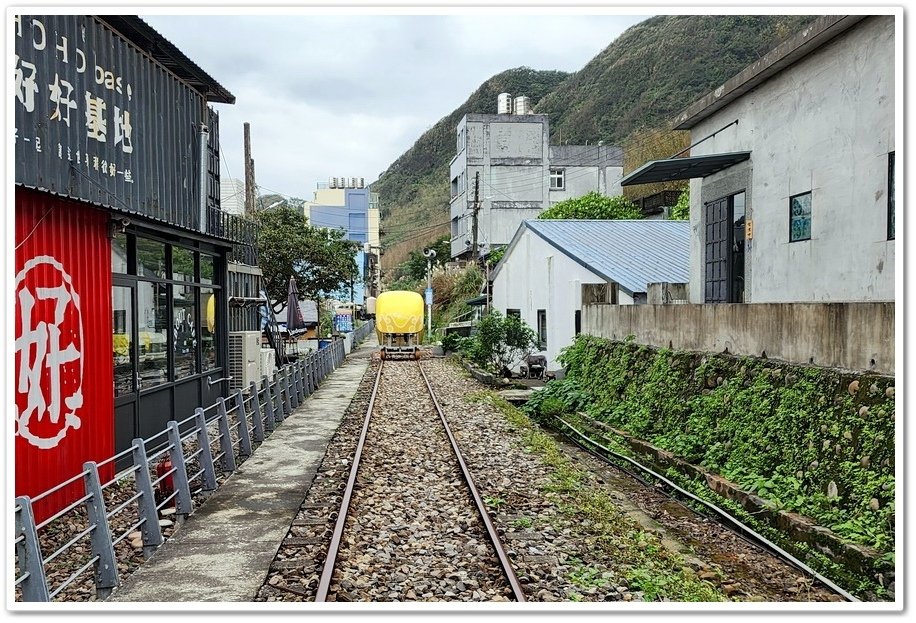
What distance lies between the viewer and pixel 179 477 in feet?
26.5

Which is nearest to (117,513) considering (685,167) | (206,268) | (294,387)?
(206,268)

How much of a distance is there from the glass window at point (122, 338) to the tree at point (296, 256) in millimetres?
19721

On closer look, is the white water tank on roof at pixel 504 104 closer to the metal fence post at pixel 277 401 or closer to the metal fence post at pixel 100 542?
the metal fence post at pixel 277 401

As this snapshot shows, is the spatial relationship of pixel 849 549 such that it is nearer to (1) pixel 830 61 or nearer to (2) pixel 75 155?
(1) pixel 830 61

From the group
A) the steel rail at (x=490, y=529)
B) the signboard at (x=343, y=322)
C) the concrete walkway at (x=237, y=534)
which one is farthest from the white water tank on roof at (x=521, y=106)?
the concrete walkway at (x=237, y=534)

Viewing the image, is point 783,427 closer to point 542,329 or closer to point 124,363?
point 124,363

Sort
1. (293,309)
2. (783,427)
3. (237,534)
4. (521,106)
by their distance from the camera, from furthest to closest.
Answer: (521,106) → (293,309) → (783,427) → (237,534)

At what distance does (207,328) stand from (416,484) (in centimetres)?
712

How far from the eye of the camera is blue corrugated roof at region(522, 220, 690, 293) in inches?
808

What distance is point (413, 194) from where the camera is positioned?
9412 cm

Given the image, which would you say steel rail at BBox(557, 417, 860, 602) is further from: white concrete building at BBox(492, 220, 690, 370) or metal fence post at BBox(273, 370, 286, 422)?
white concrete building at BBox(492, 220, 690, 370)

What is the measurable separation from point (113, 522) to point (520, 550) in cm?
497

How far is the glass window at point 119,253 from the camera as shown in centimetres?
1013

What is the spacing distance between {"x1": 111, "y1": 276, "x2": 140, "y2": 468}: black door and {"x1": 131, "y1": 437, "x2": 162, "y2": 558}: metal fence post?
136 inches
